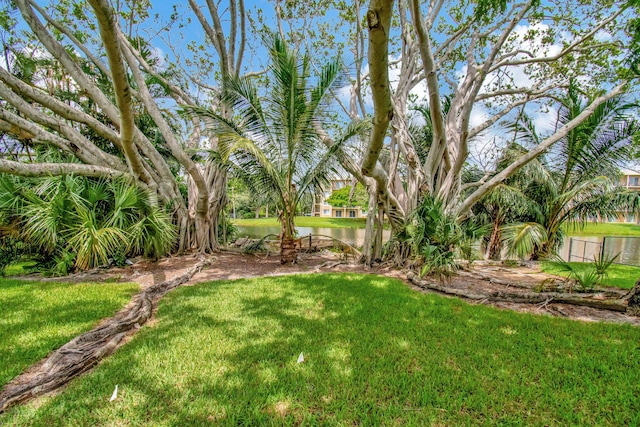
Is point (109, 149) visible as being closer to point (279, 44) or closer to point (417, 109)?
point (279, 44)

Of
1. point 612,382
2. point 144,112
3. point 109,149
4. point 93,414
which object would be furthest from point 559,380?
point 144,112

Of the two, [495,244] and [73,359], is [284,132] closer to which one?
[73,359]

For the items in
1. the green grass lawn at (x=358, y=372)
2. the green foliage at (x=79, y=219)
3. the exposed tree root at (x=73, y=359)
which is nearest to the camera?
the green grass lawn at (x=358, y=372)

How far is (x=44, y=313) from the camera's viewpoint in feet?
10.6

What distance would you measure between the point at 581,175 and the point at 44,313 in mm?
11008

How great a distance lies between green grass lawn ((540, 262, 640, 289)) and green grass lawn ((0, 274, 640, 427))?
8.22 feet

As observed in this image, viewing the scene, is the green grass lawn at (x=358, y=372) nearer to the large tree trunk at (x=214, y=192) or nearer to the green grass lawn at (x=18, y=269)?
the green grass lawn at (x=18, y=269)

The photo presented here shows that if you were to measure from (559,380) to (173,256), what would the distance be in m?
7.36

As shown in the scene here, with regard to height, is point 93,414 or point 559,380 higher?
point 559,380

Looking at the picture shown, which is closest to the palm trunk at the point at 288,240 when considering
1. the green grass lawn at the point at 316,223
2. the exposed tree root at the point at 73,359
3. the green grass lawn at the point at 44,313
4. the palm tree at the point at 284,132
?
the palm tree at the point at 284,132

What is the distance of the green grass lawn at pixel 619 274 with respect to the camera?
16.4ft

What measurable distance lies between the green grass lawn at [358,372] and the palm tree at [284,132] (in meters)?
3.31

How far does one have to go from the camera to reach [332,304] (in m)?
3.67

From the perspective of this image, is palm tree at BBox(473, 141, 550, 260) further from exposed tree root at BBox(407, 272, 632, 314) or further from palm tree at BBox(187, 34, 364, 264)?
palm tree at BBox(187, 34, 364, 264)
